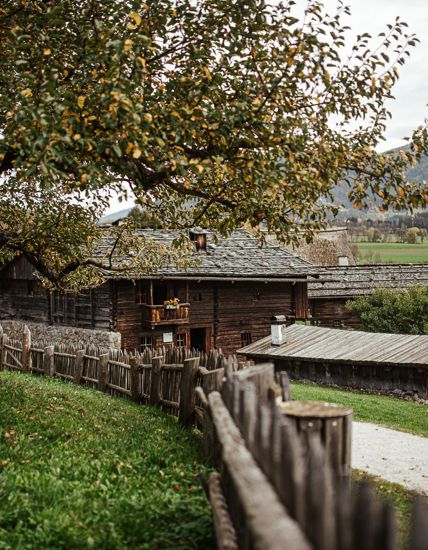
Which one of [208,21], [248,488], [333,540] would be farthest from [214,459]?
[208,21]

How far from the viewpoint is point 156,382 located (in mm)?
12102

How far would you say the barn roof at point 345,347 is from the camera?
1886 cm

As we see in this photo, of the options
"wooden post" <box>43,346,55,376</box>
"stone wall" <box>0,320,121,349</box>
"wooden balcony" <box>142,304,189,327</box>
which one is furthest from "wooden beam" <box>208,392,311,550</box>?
"stone wall" <box>0,320,121,349</box>

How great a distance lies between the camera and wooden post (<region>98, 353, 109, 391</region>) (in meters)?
15.6

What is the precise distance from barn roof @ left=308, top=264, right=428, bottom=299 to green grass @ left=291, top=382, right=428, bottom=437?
52.8 feet

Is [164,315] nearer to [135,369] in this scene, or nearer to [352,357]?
[352,357]

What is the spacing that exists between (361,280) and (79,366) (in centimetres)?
2299

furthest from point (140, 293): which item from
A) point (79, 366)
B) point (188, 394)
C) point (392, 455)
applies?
point (392, 455)

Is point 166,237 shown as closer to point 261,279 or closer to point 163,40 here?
point 261,279

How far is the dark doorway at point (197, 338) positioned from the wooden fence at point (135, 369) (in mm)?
11134

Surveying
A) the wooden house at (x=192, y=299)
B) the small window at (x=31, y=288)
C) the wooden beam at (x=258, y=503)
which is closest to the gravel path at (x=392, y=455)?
the wooden beam at (x=258, y=503)

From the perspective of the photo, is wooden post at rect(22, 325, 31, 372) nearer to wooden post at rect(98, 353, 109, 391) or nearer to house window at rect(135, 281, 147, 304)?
wooden post at rect(98, 353, 109, 391)

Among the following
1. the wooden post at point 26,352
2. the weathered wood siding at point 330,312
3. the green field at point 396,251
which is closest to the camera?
the wooden post at point 26,352

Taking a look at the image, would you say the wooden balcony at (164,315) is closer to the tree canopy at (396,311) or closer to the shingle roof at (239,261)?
the shingle roof at (239,261)
